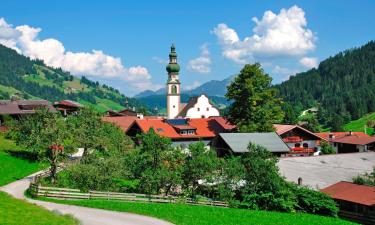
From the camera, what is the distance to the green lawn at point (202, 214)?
30.7 meters

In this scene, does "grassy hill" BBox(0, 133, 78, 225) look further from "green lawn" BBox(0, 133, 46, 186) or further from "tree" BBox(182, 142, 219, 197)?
"tree" BBox(182, 142, 219, 197)

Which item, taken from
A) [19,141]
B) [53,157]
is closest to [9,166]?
[19,141]

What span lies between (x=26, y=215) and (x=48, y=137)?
676 inches

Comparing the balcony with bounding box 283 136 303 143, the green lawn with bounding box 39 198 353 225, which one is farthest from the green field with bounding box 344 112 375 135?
the green lawn with bounding box 39 198 353 225

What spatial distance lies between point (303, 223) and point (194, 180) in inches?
388

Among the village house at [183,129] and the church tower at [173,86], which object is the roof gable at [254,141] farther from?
the church tower at [173,86]

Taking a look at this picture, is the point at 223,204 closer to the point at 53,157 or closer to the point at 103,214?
the point at 103,214

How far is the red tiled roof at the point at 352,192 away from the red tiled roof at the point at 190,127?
32260 millimetres

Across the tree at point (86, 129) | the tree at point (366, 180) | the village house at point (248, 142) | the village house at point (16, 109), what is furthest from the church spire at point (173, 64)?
the tree at point (366, 180)

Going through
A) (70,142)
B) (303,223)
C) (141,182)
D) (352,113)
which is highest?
(352,113)

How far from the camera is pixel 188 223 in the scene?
29.1 meters

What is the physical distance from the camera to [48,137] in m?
42.4

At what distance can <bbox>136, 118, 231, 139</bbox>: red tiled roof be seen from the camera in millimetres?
73312

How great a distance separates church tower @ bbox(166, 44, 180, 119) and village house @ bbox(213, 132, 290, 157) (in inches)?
2208
